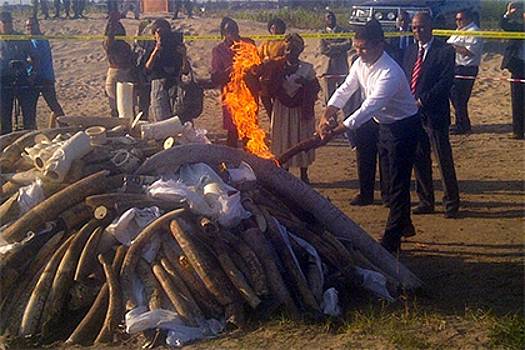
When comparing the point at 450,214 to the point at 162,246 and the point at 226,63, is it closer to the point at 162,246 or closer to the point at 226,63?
the point at 226,63

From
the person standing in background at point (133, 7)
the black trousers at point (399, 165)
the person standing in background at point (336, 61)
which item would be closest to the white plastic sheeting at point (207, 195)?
the black trousers at point (399, 165)

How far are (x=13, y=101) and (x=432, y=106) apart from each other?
7415 millimetres

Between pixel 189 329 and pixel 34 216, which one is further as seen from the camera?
pixel 34 216

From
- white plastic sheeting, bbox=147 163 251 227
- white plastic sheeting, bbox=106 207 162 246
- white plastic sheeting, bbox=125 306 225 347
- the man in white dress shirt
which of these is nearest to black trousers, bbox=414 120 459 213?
the man in white dress shirt

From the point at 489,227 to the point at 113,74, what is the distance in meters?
6.88

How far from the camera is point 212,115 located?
16797 mm

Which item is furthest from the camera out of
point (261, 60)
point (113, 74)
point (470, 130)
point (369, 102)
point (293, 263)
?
point (470, 130)

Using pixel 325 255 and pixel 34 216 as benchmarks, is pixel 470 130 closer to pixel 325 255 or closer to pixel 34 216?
pixel 325 255

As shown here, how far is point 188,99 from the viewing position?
404 inches

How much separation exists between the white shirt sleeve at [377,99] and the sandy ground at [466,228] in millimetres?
1459

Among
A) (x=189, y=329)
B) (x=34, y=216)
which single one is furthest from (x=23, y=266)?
(x=189, y=329)

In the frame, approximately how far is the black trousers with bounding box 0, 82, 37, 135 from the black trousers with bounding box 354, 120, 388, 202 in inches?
233

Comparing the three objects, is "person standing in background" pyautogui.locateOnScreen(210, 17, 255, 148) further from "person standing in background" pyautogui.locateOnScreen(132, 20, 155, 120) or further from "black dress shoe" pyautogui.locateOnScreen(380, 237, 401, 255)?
"black dress shoe" pyautogui.locateOnScreen(380, 237, 401, 255)

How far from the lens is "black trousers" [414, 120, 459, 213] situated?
9.01 metres
